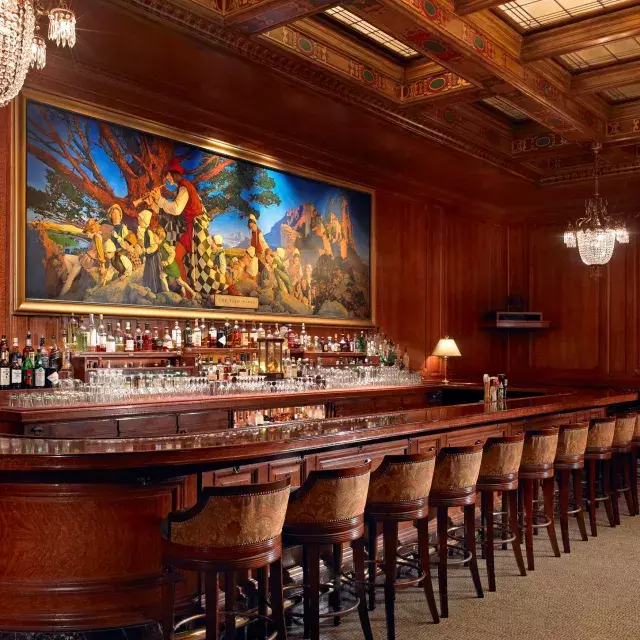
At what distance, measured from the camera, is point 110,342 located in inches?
261

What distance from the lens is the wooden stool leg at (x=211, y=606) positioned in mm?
3023

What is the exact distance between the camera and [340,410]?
787 centimetres

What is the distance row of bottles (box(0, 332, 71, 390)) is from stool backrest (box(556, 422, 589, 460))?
401 cm

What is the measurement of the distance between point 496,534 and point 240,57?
4458mm

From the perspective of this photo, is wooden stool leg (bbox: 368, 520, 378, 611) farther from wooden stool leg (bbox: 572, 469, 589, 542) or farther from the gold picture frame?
the gold picture frame

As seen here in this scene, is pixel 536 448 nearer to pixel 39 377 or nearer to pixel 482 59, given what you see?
pixel 482 59

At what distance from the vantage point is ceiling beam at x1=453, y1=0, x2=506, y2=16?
6043 millimetres

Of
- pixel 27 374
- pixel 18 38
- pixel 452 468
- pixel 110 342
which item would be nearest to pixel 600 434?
pixel 452 468

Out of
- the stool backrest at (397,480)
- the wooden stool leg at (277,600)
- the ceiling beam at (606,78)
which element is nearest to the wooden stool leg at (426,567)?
the stool backrest at (397,480)

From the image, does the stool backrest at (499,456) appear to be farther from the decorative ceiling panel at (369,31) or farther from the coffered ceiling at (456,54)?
the decorative ceiling panel at (369,31)

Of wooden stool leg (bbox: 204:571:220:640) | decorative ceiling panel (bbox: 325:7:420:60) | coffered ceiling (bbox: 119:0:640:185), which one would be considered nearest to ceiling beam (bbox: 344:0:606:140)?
coffered ceiling (bbox: 119:0:640:185)

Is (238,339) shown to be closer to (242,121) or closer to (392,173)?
(242,121)

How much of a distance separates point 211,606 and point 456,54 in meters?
5.27

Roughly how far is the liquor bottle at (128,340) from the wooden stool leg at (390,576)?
3505 millimetres
